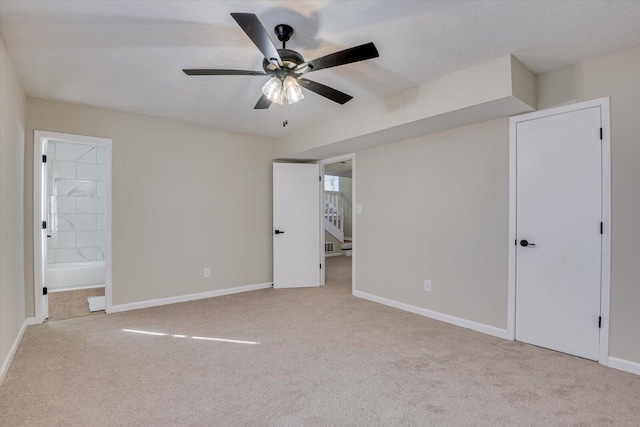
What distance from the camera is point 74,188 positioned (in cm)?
579

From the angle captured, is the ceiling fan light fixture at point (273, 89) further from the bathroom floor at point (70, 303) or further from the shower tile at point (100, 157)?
the shower tile at point (100, 157)

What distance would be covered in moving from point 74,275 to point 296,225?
3797mm

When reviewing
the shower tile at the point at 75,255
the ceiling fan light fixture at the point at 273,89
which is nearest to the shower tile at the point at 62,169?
the shower tile at the point at 75,255

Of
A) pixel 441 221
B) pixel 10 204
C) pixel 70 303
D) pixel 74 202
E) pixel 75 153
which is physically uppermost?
pixel 75 153

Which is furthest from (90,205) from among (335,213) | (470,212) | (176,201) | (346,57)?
(470,212)

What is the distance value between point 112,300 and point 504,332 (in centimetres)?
418

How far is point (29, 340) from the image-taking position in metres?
2.90

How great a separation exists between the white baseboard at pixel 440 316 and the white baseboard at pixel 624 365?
0.72 meters

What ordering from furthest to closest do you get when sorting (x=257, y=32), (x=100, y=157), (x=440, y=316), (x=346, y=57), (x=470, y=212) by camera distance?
(x=100, y=157) < (x=440, y=316) < (x=470, y=212) < (x=346, y=57) < (x=257, y=32)

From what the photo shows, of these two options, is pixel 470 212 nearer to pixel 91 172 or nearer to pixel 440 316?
pixel 440 316

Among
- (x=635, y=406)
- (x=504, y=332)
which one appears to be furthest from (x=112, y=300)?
(x=635, y=406)

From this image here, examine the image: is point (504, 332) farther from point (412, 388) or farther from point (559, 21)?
point (559, 21)

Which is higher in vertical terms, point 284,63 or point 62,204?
point 284,63

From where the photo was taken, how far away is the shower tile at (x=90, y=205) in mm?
5863
